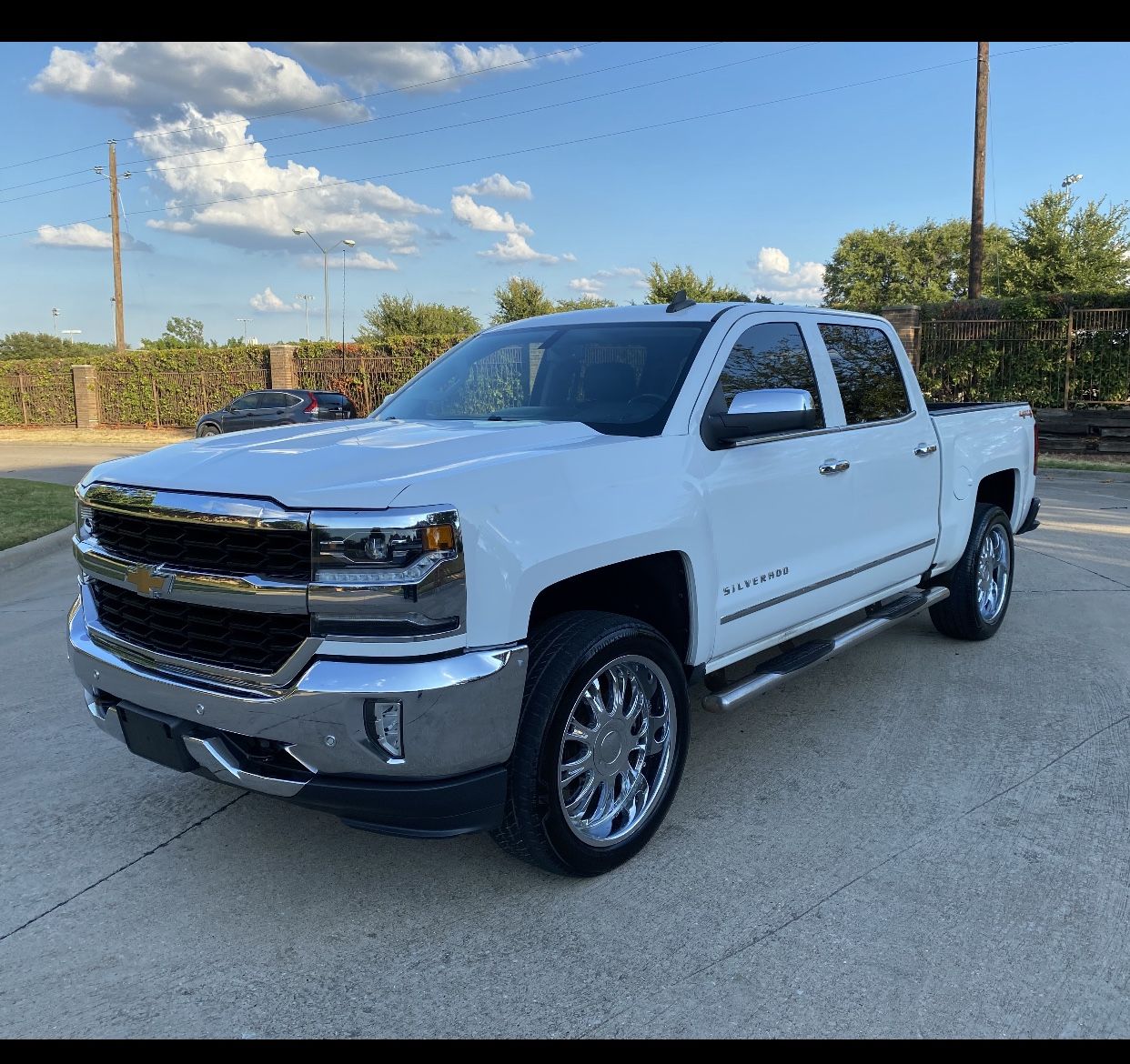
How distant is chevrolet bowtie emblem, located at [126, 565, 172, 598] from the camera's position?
299cm

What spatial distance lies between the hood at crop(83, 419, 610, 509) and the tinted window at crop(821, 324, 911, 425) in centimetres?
171

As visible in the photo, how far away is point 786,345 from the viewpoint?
4398 mm

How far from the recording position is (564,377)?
4.27 meters

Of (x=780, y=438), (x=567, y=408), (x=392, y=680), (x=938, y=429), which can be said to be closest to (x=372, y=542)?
(x=392, y=680)

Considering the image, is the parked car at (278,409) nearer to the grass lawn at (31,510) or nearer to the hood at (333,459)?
the grass lawn at (31,510)

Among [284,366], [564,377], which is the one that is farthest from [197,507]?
[284,366]

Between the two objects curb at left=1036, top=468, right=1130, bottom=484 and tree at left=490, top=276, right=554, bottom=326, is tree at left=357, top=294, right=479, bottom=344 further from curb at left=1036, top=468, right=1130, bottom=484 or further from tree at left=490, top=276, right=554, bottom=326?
curb at left=1036, top=468, right=1130, bottom=484

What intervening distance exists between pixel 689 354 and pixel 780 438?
52cm

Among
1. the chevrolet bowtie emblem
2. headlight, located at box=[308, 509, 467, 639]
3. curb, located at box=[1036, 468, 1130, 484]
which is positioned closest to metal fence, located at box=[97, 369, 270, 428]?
curb, located at box=[1036, 468, 1130, 484]

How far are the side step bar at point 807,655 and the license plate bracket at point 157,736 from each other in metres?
1.87

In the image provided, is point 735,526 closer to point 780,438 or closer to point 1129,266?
point 780,438

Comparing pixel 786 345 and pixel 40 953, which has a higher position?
pixel 786 345

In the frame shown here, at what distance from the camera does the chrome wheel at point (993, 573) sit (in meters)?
5.96

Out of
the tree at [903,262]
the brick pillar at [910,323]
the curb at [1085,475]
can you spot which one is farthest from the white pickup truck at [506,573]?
the tree at [903,262]
